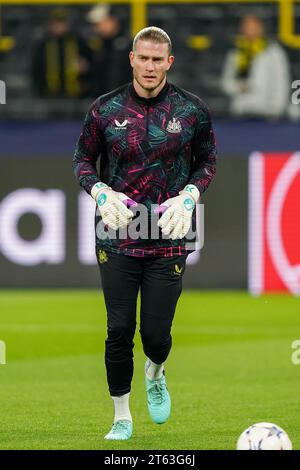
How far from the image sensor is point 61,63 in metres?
Answer: 17.9

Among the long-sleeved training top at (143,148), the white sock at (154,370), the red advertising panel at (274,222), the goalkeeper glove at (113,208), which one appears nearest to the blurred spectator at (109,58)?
the red advertising panel at (274,222)

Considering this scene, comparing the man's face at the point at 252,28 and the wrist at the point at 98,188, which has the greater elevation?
the man's face at the point at 252,28

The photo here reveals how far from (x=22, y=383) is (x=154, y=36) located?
3.75 metres

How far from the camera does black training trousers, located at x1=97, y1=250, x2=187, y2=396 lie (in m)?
7.84

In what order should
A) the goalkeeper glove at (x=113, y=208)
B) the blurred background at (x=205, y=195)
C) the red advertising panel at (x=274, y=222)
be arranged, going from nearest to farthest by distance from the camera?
the goalkeeper glove at (x=113, y=208) < the blurred background at (x=205, y=195) < the red advertising panel at (x=274, y=222)

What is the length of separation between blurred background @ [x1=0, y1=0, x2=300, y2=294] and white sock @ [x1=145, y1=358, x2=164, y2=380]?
8.55 m

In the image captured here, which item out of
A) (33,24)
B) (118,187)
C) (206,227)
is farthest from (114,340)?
(33,24)

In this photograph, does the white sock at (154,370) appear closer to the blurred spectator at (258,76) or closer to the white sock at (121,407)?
the white sock at (121,407)

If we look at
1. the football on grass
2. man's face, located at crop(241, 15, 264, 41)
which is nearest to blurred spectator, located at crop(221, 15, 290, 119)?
man's face, located at crop(241, 15, 264, 41)

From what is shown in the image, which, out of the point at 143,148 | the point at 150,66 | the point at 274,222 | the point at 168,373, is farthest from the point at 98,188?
the point at 274,222

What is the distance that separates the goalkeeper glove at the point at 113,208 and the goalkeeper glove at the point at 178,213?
0.21 metres

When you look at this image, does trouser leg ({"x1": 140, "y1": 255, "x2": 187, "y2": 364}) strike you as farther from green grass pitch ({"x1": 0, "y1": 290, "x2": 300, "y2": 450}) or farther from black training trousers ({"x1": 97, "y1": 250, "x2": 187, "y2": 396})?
green grass pitch ({"x1": 0, "y1": 290, "x2": 300, "y2": 450})

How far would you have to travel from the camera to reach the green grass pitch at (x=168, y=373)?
8.23m

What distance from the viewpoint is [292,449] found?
7137 millimetres
